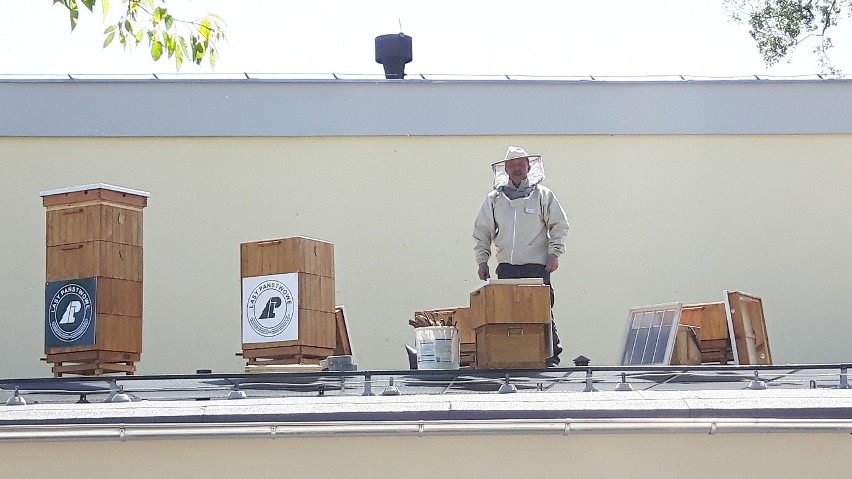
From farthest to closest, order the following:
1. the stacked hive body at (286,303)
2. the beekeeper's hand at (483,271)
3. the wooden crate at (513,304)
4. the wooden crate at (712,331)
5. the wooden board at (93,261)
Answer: the wooden crate at (712,331) → the beekeeper's hand at (483,271) → the stacked hive body at (286,303) → the wooden board at (93,261) → the wooden crate at (513,304)

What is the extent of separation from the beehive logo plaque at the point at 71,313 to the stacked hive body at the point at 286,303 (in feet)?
2.87

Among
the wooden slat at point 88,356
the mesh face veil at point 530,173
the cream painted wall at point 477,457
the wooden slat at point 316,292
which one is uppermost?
the mesh face veil at point 530,173

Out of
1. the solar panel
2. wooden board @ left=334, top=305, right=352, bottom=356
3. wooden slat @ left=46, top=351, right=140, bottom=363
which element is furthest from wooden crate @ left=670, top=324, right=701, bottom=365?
wooden slat @ left=46, top=351, right=140, bottom=363

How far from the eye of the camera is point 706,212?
12828 millimetres

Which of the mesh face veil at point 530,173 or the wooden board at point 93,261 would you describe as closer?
the wooden board at point 93,261

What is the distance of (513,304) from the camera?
25.2 feet

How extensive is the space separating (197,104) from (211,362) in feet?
7.26

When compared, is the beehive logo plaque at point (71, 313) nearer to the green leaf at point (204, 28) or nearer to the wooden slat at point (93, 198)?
the wooden slat at point (93, 198)

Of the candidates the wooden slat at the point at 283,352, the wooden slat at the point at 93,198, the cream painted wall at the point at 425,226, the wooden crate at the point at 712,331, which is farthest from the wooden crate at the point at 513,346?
the cream painted wall at the point at 425,226

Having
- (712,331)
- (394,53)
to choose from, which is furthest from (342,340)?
(394,53)

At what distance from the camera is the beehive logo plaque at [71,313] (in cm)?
812

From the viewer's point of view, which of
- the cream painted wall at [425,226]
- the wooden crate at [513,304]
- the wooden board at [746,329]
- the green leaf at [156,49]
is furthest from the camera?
the cream painted wall at [425,226]

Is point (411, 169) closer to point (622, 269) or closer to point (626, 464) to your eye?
point (622, 269)

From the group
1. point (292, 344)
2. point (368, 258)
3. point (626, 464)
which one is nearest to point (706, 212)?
point (368, 258)
